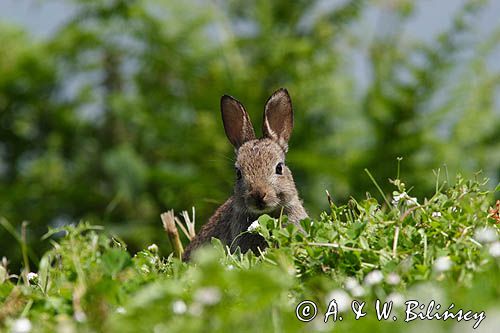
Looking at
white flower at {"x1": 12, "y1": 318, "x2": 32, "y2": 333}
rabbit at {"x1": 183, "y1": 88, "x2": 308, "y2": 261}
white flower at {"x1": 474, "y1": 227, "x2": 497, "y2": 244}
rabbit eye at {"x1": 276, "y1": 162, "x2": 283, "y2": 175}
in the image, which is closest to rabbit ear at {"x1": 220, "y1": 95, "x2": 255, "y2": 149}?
rabbit at {"x1": 183, "y1": 88, "x2": 308, "y2": 261}

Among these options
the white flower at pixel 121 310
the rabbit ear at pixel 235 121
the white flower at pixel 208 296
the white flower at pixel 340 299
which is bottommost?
the white flower at pixel 208 296

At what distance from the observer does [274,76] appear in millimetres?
14555

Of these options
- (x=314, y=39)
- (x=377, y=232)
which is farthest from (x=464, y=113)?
(x=377, y=232)

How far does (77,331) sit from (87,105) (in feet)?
48.2

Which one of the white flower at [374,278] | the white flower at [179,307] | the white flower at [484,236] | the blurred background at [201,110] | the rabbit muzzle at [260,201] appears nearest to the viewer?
the white flower at [179,307]

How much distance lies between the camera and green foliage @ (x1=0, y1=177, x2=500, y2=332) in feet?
7.39

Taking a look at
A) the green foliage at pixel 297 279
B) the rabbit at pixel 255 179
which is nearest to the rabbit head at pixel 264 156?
the rabbit at pixel 255 179

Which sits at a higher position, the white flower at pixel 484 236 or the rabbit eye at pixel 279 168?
the rabbit eye at pixel 279 168

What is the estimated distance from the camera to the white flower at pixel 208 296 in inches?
86.4

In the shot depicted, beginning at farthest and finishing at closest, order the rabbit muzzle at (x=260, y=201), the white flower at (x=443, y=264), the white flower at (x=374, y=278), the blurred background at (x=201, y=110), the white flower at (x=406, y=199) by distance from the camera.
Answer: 1. the blurred background at (x=201, y=110)
2. the rabbit muzzle at (x=260, y=201)
3. the white flower at (x=406, y=199)
4. the white flower at (x=374, y=278)
5. the white flower at (x=443, y=264)

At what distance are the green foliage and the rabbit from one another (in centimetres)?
167

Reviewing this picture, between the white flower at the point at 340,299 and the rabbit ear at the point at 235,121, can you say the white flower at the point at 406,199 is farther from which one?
the rabbit ear at the point at 235,121

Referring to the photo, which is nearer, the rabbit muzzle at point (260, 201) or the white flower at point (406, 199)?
the white flower at point (406, 199)

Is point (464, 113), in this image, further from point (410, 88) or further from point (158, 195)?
point (158, 195)
